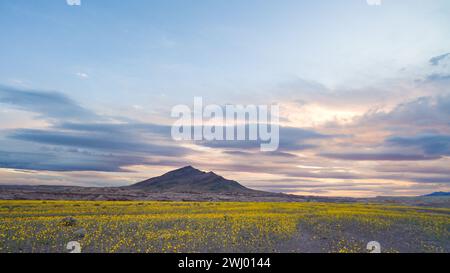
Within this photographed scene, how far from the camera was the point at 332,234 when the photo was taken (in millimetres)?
30500

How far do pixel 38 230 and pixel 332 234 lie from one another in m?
24.9
